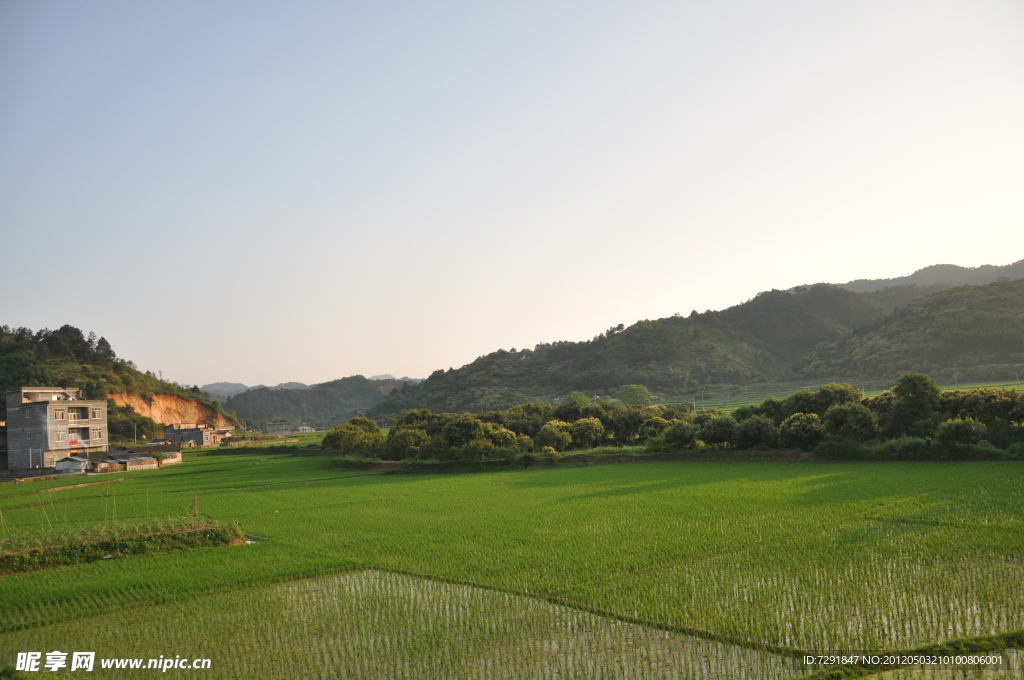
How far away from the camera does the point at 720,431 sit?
3197 centimetres

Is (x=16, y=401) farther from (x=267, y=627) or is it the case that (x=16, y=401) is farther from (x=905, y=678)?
(x=905, y=678)

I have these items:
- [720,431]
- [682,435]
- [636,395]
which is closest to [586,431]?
[682,435]

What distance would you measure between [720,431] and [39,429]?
48.0 meters

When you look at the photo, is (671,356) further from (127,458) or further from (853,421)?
(127,458)

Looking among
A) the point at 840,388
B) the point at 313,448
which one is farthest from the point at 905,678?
the point at 313,448

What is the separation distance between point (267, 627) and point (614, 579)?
566cm

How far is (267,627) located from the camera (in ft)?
31.0

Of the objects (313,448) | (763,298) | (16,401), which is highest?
(763,298)

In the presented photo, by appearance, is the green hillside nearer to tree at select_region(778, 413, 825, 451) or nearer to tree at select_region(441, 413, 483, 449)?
tree at select_region(441, 413, 483, 449)

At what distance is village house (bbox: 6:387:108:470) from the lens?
4662cm

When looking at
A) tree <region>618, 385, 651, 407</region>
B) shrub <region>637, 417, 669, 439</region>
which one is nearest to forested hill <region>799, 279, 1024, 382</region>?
tree <region>618, 385, 651, 407</region>

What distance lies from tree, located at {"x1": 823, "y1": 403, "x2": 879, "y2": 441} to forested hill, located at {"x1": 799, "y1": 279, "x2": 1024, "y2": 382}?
42.7 m

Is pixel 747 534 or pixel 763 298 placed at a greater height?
pixel 763 298

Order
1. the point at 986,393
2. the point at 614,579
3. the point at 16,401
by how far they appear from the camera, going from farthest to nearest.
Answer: the point at 16,401 < the point at 986,393 < the point at 614,579
